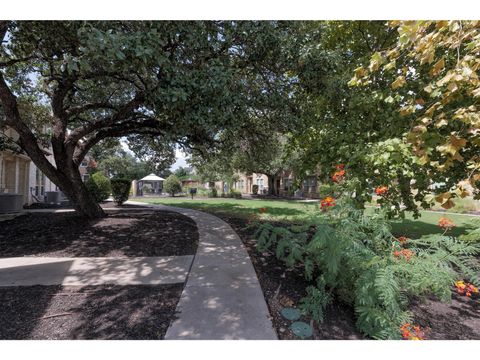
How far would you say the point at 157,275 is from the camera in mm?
4418

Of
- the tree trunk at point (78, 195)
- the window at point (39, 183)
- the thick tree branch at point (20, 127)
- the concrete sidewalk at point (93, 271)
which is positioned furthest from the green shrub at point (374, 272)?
the window at point (39, 183)

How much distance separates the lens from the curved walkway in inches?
110

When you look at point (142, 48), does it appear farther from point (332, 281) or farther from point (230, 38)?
point (332, 281)

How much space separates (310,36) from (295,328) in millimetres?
6194

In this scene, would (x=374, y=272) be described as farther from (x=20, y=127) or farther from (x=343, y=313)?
(x=20, y=127)

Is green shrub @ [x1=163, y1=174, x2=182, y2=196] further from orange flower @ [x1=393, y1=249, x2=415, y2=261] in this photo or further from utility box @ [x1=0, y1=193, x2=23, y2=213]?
orange flower @ [x1=393, y1=249, x2=415, y2=261]

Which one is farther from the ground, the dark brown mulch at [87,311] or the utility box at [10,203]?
the utility box at [10,203]

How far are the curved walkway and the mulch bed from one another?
0.18m

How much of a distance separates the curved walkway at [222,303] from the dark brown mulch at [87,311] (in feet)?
0.68

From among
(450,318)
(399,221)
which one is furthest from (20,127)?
(399,221)

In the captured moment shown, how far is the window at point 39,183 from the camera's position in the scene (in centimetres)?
1692

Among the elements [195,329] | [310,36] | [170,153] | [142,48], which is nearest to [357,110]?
[310,36]

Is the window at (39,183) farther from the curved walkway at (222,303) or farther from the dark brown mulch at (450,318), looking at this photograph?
the dark brown mulch at (450,318)

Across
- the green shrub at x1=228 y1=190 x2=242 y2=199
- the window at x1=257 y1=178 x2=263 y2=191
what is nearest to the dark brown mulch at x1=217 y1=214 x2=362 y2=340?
the green shrub at x1=228 y1=190 x2=242 y2=199
